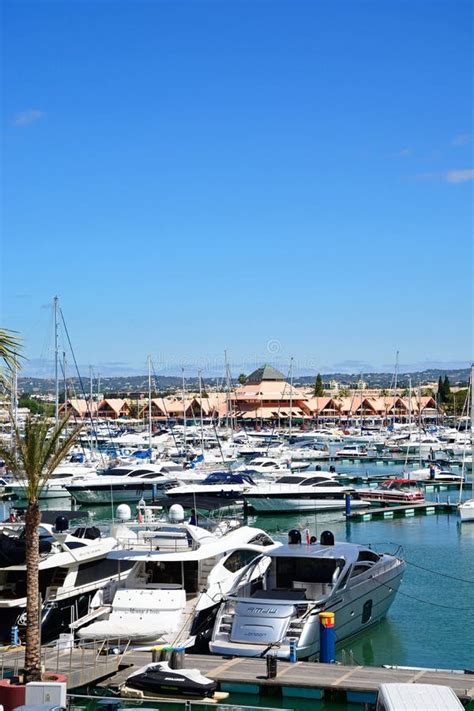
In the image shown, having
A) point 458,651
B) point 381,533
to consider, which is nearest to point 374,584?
point 458,651

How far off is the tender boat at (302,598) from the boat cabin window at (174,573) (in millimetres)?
1836

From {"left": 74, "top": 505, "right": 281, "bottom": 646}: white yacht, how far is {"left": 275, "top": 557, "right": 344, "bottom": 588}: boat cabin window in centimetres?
59

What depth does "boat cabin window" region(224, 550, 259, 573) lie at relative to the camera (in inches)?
1136

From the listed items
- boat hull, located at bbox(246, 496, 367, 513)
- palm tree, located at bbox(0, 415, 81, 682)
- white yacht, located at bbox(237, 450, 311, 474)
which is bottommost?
boat hull, located at bbox(246, 496, 367, 513)

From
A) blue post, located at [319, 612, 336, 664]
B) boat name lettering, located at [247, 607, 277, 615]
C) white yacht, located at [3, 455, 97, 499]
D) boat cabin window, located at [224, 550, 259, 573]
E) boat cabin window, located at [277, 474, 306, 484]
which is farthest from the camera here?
white yacht, located at [3, 455, 97, 499]

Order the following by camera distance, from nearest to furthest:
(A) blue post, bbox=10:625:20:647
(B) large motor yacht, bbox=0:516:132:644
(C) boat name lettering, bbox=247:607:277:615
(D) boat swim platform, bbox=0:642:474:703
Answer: (D) boat swim platform, bbox=0:642:474:703 → (C) boat name lettering, bbox=247:607:277:615 → (A) blue post, bbox=10:625:20:647 → (B) large motor yacht, bbox=0:516:132:644

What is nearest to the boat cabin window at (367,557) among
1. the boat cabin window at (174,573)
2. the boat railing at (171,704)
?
the boat cabin window at (174,573)

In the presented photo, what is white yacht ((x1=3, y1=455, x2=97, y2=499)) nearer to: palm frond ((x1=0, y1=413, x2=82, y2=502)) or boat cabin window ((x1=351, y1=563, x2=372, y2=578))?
boat cabin window ((x1=351, y1=563, x2=372, y2=578))

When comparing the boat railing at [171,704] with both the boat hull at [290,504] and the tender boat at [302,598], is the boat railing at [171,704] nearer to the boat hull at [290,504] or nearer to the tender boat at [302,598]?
the tender boat at [302,598]

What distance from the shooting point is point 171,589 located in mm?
26984

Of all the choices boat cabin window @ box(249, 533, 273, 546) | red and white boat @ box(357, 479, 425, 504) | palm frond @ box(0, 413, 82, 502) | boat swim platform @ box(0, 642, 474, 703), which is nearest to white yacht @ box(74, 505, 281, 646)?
boat cabin window @ box(249, 533, 273, 546)

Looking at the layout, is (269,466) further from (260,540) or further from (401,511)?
(260,540)

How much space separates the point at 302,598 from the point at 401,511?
1340 inches

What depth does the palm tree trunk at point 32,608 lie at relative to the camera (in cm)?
1978
